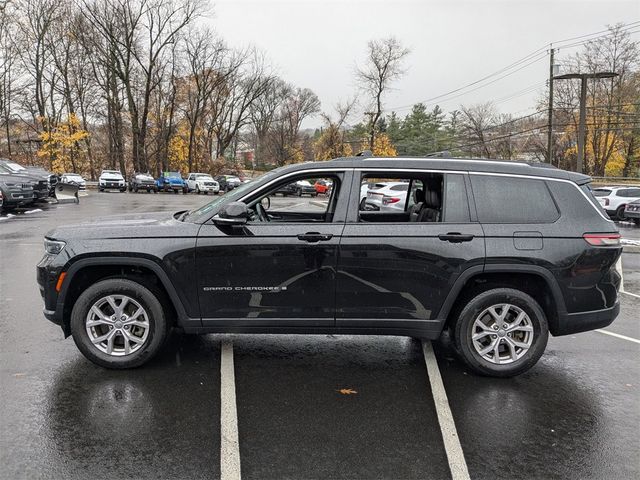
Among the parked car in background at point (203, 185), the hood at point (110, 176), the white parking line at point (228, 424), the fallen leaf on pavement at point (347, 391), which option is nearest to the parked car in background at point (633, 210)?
the fallen leaf on pavement at point (347, 391)

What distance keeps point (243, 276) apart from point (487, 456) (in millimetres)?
2222

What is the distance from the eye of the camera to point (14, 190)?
61.6 feet

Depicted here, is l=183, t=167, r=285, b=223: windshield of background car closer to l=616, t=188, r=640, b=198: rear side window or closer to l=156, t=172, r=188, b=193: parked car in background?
l=616, t=188, r=640, b=198: rear side window

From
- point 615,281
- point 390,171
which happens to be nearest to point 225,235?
Answer: point 390,171

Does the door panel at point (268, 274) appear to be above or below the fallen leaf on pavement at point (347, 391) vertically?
above

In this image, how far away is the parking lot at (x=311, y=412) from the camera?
300 centimetres

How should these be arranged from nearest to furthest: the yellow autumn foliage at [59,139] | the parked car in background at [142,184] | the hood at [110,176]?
the hood at [110,176] < the parked car in background at [142,184] < the yellow autumn foliage at [59,139]

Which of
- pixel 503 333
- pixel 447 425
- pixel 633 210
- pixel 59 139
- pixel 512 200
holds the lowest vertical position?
pixel 447 425

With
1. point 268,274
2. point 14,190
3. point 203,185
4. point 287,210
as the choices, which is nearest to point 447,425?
point 268,274

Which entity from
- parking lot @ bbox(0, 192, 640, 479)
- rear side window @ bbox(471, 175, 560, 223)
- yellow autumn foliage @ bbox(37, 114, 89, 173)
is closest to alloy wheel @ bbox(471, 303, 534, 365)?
parking lot @ bbox(0, 192, 640, 479)

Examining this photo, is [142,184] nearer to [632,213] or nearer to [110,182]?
[110,182]

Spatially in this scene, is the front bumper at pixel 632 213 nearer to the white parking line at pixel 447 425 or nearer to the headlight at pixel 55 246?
the white parking line at pixel 447 425

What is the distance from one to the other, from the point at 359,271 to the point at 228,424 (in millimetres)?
1553

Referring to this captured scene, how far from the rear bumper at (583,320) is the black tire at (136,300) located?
3357mm
